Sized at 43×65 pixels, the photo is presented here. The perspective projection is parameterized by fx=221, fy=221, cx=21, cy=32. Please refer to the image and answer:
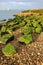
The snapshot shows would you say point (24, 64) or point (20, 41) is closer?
point (24, 64)

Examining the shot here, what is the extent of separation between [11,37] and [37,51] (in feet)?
9.42

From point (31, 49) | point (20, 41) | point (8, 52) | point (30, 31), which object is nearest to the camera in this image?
point (8, 52)

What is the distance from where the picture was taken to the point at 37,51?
41.0ft

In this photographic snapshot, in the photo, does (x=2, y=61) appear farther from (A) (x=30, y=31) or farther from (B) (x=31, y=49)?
(A) (x=30, y=31)

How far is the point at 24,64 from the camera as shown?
1092cm

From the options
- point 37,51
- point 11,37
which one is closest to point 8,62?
point 37,51

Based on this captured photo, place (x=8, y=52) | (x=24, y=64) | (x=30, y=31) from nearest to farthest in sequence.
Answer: (x=24, y=64)
(x=8, y=52)
(x=30, y=31)

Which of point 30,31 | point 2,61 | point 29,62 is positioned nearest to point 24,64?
point 29,62

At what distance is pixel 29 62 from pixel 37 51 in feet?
4.96

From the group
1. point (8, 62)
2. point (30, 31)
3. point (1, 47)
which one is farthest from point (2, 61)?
point (30, 31)

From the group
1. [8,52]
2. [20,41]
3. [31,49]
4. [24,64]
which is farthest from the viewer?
[20,41]

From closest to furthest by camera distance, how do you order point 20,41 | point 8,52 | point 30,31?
point 8,52 < point 20,41 < point 30,31

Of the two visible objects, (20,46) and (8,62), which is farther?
(20,46)

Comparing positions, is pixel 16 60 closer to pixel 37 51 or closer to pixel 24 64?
pixel 24 64
